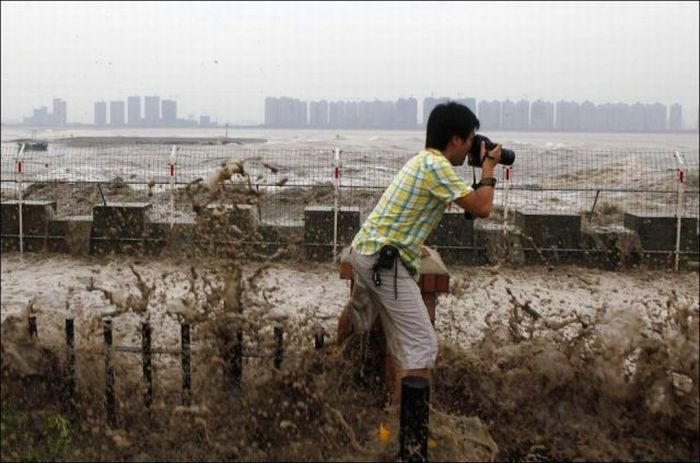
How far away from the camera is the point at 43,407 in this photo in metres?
5.28

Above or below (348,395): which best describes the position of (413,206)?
above

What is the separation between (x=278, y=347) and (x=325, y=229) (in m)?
→ 7.60

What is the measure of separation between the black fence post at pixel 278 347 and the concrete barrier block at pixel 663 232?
9.04 meters

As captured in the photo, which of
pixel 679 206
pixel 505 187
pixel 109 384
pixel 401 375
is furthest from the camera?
pixel 505 187

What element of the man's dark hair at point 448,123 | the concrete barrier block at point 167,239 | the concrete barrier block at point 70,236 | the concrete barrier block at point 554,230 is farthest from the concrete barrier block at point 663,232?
the man's dark hair at point 448,123

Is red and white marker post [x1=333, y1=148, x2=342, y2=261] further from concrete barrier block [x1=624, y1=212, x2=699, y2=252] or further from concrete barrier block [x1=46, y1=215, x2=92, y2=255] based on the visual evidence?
concrete barrier block [x1=624, y1=212, x2=699, y2=252]

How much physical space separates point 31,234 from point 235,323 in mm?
8816

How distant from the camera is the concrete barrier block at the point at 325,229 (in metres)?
12.8

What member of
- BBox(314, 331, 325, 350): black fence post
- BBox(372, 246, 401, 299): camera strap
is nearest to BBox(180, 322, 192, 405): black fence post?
BBox(314, 331, 325, 350): black fence post

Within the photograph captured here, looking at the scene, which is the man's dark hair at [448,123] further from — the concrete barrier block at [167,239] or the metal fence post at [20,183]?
the metal fence post at [20,183]

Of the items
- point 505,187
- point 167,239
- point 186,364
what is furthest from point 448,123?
point 167,239

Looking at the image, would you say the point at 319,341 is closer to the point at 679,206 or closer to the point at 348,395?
the point at 348,395

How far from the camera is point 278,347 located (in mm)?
5324

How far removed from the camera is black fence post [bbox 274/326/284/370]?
17.4 ft
